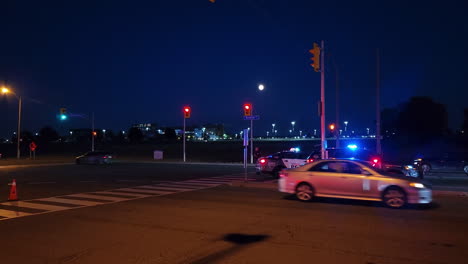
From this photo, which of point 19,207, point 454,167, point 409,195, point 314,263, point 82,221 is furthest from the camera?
point 454,167

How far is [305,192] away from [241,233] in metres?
5.18

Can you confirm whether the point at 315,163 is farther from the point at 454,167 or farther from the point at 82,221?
the point at 454,167

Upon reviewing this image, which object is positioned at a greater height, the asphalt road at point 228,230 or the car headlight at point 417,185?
the car headlight at point 417,185

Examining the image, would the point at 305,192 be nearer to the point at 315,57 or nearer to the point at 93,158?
the point at 315,57

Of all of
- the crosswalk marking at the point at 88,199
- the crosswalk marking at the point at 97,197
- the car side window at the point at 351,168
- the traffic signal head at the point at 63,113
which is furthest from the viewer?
the traffic signal head at the point at 63,113

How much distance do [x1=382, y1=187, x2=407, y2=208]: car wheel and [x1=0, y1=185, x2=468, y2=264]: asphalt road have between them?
0.34 m

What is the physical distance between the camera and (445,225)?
948cm

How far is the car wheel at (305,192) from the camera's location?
43.7 ft

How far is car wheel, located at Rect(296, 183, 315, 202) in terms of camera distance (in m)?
13.3

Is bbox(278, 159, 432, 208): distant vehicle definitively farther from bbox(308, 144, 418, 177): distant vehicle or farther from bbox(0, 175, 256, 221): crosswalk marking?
bbox(308, 144, 418, 177): distant vehicle

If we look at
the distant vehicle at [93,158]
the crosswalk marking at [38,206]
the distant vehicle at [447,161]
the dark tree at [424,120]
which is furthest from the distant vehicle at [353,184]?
the dark tree at [424,120]

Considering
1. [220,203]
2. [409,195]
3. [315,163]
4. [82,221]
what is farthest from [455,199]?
[82,221]

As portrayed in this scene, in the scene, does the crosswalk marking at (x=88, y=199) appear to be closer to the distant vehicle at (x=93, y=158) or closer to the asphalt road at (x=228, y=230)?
the asphalt road at (x=228, y=230)

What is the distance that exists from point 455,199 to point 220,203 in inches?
329
